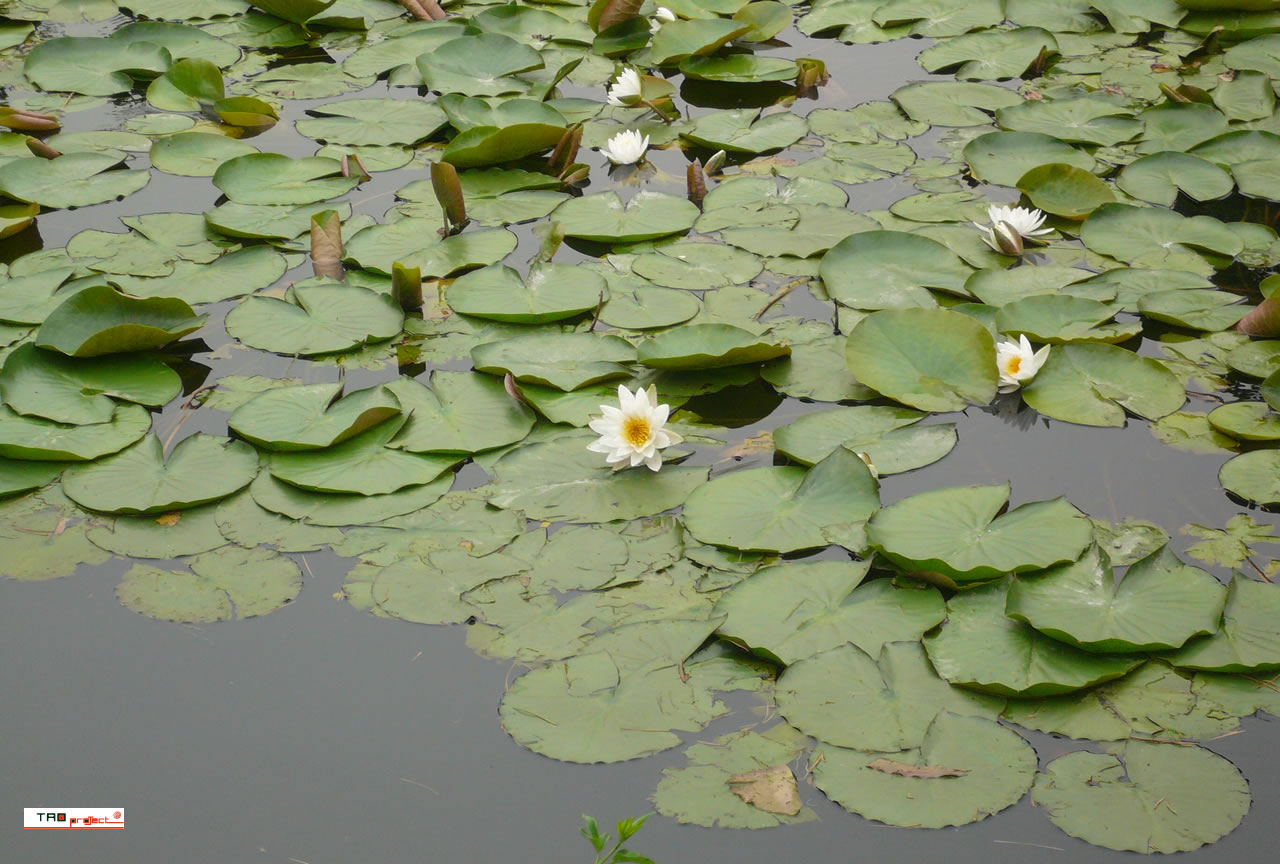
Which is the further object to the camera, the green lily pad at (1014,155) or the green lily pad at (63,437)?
the green lily pad at (1014,155)

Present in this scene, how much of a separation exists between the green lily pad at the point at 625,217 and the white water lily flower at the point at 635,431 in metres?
1.11

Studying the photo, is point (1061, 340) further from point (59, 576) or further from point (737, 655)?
point (59, 576)

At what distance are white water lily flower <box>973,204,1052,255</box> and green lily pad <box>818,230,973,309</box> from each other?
135 mm

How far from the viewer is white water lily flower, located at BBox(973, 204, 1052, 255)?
346cm

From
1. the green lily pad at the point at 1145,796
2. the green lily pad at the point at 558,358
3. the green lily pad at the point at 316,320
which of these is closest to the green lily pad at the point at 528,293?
the green lily pad at the point at 558,358

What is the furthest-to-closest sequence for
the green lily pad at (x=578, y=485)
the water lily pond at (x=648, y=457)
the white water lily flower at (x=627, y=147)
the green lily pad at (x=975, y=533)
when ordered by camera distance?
the white water lily flower at (x=627, y=147)
the green lily pad at (x=578, y=485)
the green lily pad at (x=975, y=533)
the water lily pond at (x=648, y=457)

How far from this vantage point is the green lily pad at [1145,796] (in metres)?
1.88

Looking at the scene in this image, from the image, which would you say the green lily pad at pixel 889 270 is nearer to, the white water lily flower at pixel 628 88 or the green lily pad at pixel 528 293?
the green lily pad at pixel 528 293

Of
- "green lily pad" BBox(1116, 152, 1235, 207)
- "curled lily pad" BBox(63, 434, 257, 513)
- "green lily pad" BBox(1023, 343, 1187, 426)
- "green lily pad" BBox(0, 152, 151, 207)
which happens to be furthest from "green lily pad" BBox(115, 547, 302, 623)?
"green lily pad" BBox(1116, 152, 1235, 207)

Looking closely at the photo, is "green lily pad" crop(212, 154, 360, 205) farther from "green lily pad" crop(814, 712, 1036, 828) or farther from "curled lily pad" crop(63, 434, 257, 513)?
"green lily pad" crop(814, 712, 1036, 828)

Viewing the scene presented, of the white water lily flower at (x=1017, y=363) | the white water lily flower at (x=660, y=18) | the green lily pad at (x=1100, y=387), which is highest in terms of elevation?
the white water lily flower at (x=660, y=18)

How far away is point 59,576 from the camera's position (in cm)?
253

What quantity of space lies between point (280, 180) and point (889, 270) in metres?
2.21

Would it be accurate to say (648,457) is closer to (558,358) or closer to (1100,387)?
(558,358)
